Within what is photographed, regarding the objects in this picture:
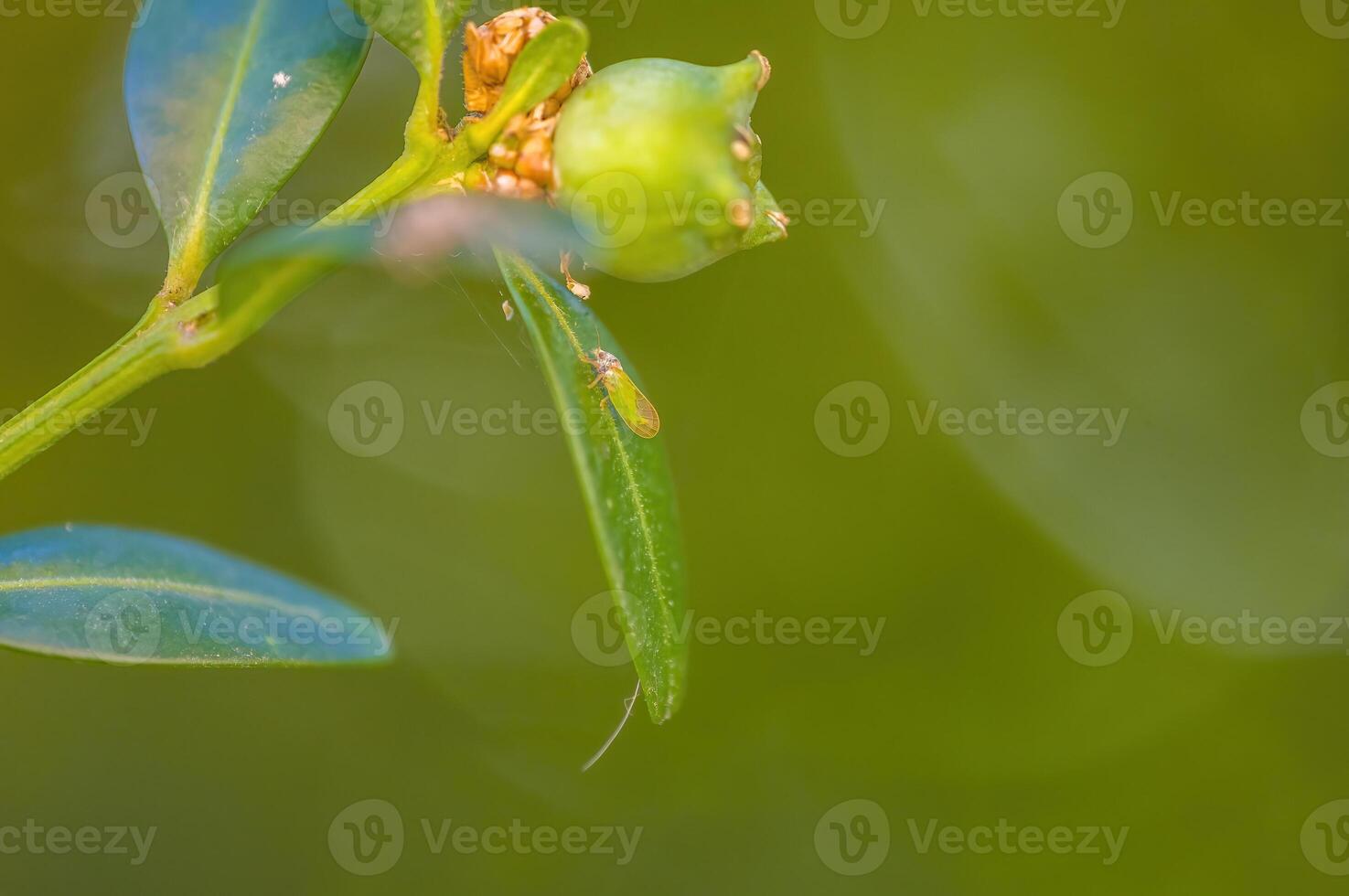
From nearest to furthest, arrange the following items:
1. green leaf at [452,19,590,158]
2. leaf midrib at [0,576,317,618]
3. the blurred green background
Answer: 1. green leaf at [452,19,590,158]
2. leaf midrib at [0,576,317,618]
3. the blurred green background

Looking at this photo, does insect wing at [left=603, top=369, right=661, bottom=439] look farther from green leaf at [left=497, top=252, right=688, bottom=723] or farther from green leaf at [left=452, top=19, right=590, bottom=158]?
green leaf at [left=452, top=19, right=590, bottom=158]

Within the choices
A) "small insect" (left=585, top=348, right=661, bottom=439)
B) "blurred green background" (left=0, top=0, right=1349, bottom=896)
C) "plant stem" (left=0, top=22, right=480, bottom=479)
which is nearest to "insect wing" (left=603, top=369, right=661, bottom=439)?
"small insect" (left=585, top=348, right=661, bottom=439)

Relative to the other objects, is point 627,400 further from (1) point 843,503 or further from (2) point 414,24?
(1) point 843,503

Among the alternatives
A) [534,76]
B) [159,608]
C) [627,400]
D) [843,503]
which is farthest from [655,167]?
[843,503]

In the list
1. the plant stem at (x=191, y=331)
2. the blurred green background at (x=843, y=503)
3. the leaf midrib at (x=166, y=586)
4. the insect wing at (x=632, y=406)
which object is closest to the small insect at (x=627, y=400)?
the insect wing at (x=632, y=406)

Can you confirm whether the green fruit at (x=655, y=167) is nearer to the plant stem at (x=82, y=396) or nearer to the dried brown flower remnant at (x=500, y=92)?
the dried brown flower remnant at (x=500, y=92)

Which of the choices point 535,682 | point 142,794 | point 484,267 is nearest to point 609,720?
point 535,682

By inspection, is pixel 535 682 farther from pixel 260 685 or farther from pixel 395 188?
pixel 395 188

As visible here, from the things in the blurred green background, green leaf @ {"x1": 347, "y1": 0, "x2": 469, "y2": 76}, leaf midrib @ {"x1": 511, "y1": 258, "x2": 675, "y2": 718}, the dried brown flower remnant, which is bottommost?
the blurred green background
